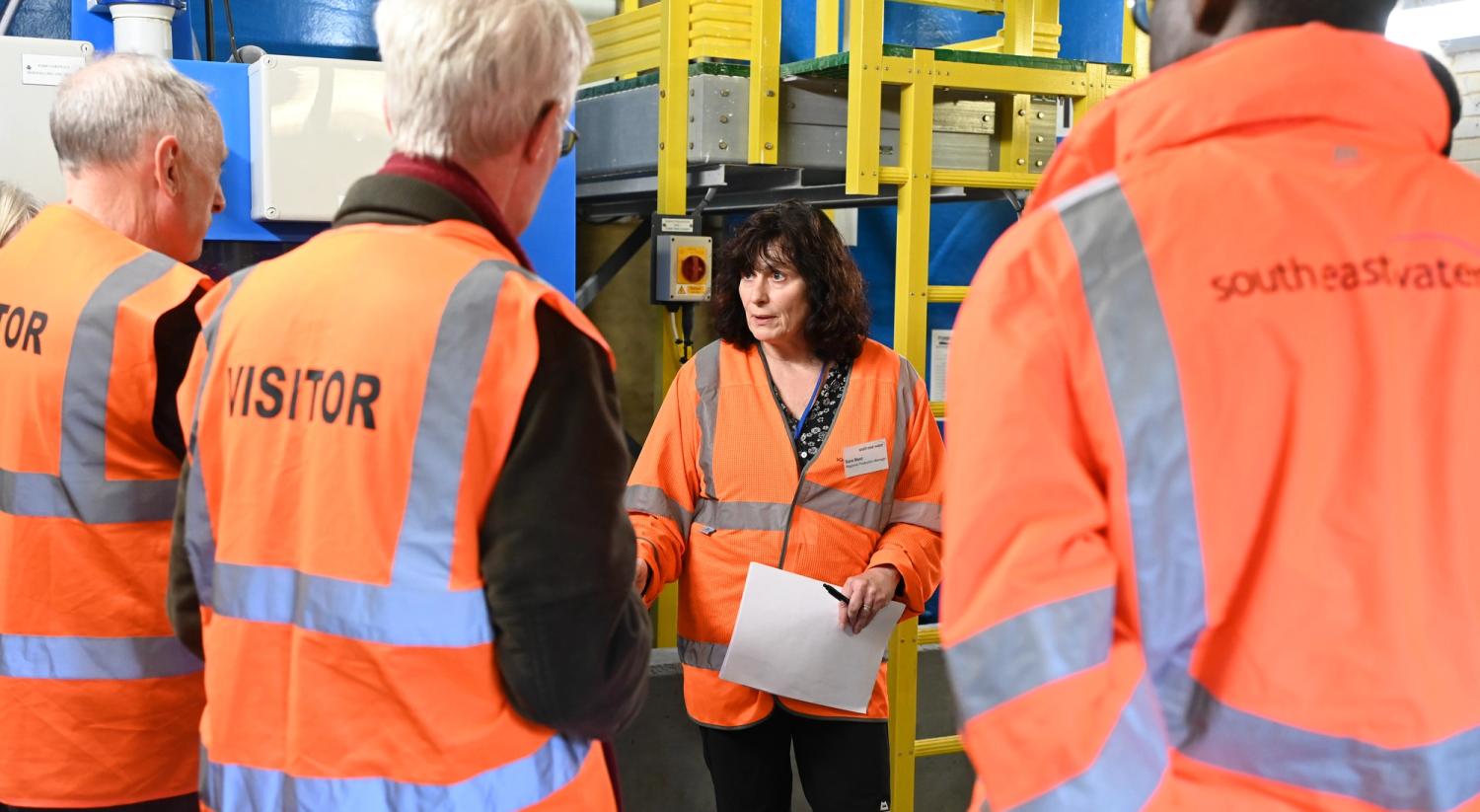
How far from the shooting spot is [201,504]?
1583mm

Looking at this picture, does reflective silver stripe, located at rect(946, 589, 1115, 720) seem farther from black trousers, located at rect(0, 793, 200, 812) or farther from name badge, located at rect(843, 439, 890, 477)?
name badge, located at rect(843, 439, 890, 477)

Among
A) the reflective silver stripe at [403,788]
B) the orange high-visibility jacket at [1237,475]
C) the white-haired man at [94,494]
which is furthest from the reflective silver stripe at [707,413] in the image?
the orange high-visibility jacket at [1237,475]

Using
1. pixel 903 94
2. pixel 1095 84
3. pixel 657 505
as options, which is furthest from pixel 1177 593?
pixel 1095 84

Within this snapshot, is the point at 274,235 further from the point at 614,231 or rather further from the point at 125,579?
the point at 614,231

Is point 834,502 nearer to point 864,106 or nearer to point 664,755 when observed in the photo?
point 864,106

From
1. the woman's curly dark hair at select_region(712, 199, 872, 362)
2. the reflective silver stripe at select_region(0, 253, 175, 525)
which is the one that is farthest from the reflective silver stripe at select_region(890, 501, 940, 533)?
the reflective silver stripe at select_region(0, 253, 175, 525)

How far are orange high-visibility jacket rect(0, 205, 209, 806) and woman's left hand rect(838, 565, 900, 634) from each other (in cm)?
150

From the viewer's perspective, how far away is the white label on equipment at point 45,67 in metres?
3.03

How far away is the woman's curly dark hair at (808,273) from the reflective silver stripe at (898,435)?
0.49 feet

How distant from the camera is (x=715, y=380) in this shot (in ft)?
10.7

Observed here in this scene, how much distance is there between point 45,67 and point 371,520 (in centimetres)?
224

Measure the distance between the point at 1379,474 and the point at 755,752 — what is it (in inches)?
88.2

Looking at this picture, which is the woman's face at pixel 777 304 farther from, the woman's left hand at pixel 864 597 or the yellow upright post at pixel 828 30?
the yellow upright post at pixel 828 30

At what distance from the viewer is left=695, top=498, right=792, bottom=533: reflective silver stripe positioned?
3.12 metres
